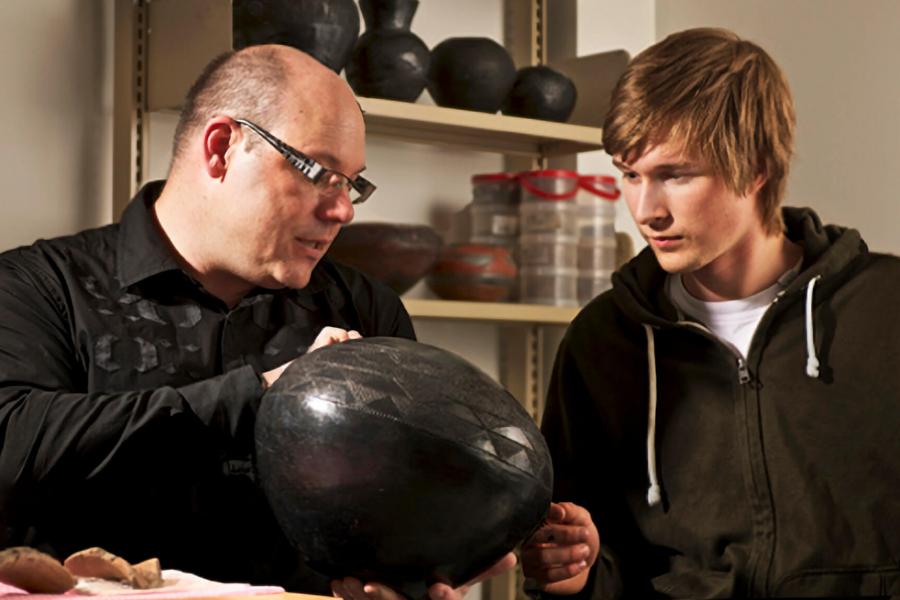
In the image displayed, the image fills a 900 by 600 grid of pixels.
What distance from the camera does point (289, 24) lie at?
2834 millimetres

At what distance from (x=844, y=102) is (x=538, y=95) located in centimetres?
77

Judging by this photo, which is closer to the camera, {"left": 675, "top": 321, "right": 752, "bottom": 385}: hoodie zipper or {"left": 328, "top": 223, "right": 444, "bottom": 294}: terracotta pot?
{"left": 675, "top": 321, "right": 752, "bottom": 385}: hoodie zipper

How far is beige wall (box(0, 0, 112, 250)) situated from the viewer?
9.81 ft

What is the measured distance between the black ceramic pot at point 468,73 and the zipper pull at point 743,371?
1.18m

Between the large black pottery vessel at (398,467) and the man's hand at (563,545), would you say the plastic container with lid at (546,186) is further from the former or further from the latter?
the large black pottery vessel at (398,467)

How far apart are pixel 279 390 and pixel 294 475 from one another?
0.35ft

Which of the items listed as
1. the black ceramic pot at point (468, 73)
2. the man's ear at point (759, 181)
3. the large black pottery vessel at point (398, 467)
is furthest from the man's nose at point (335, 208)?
the black ceramic pot at point (468, 73)

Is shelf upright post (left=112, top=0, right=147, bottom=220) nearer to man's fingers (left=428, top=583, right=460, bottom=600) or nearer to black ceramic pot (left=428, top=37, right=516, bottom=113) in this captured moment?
black ceramic pot (left=428, top=37, right=516, bottom=113)

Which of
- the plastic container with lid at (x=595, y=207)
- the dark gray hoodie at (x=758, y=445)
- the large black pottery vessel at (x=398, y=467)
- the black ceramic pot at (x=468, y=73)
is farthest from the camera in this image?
the plastic container with lid at (x=595, y=207)

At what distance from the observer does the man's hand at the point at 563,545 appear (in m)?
2.17

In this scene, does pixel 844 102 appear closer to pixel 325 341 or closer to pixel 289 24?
pixel 289 24

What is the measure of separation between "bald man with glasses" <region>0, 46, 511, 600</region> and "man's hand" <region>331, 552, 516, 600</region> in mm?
304

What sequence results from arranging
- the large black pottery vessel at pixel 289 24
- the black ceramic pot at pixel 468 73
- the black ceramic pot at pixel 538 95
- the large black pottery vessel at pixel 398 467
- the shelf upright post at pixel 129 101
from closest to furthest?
the large black pottery vessel at pixel 398 467
the large black pottery vessel at pixel 289 24
the shelf upright post at pixel 129 101
the black ceramic pot at pixel 468 73
the black ceramic pot at pixel 538 95

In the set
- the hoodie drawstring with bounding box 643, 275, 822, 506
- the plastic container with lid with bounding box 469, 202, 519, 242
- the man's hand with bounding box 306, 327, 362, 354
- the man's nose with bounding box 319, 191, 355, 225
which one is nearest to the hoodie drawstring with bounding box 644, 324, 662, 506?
the hoodie drawstring with bounding box 643, 275, 822, 506
